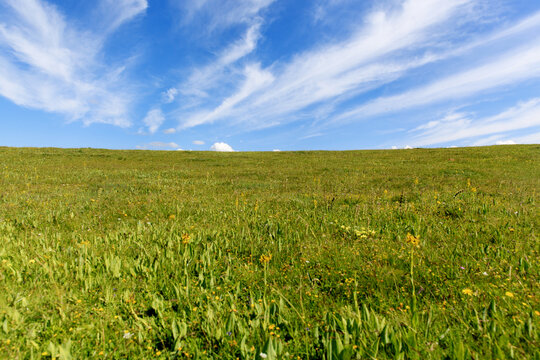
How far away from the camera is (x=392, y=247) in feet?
13.6

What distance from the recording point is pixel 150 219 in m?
6.17

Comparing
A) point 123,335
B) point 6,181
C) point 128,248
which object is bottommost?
point 123,335

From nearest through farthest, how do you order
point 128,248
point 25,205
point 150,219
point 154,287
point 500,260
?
point 154,287 < point 500,260 < point 128,248 < point 150,219 < point 25,205

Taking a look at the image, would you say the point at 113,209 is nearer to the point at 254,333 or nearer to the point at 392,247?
the point at 254,333

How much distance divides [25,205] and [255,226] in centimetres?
730

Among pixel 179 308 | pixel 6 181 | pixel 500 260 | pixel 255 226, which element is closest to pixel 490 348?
pixel 500 260

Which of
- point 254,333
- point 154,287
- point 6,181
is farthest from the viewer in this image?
point 6,181

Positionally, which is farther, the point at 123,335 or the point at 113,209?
the point at 113,209

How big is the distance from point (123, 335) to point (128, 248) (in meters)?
1.99

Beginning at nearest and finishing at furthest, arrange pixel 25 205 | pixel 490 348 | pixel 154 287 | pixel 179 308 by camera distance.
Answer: pixel 490 348
pixel 179 308
pixel 154 287
pixel 25 205

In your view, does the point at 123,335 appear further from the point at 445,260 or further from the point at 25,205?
the point at 25,205

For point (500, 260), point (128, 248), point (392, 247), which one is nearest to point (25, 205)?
point (128, 248)

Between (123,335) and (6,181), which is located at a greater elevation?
(6,181)

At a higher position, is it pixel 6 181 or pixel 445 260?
pixel 6 181
